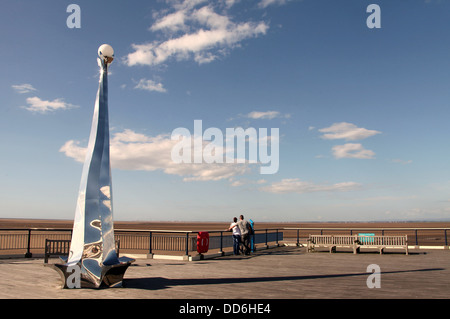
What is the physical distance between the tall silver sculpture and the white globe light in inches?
53.1

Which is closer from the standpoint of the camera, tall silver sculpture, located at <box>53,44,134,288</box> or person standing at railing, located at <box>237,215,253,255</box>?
tall silver sculpture, located at <box>53,44,134,288</box>

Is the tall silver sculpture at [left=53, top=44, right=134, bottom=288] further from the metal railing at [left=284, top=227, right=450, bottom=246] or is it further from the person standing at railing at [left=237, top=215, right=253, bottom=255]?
the person standing at railing at [left=237, top=215, right=253, bottom=255]

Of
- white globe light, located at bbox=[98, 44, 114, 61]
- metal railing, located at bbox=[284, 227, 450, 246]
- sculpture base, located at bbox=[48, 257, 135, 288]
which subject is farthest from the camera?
metal railing, located at bbox=[284, 227, 450, 246]

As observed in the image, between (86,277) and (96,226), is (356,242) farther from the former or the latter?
(86,277)

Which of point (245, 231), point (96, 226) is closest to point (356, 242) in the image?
point (245, 231)

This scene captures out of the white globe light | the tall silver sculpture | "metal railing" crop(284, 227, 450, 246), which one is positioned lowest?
"metal railing" crop(284, 227, 450, 246)

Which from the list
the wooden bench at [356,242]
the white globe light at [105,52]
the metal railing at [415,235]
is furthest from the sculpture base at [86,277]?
the wooden bench at [356,242]

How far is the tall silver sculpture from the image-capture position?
27.6ft

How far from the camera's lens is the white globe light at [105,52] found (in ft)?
31.8

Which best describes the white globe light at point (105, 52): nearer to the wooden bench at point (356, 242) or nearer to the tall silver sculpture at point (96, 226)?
the tall silver sculpture at point (96, 226)

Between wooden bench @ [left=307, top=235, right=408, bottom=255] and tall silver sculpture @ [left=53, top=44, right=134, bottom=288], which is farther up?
tall silver sculpture @ [left=53, top=44, right=134, bottom=288]

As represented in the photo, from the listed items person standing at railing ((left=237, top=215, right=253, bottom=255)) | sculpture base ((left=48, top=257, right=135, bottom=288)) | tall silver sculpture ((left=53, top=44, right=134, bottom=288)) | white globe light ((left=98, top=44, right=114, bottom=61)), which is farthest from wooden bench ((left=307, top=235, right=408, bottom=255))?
white globe light ((left=98, top=44, right=114, bottom=61))

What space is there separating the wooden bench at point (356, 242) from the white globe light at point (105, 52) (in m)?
14.2
